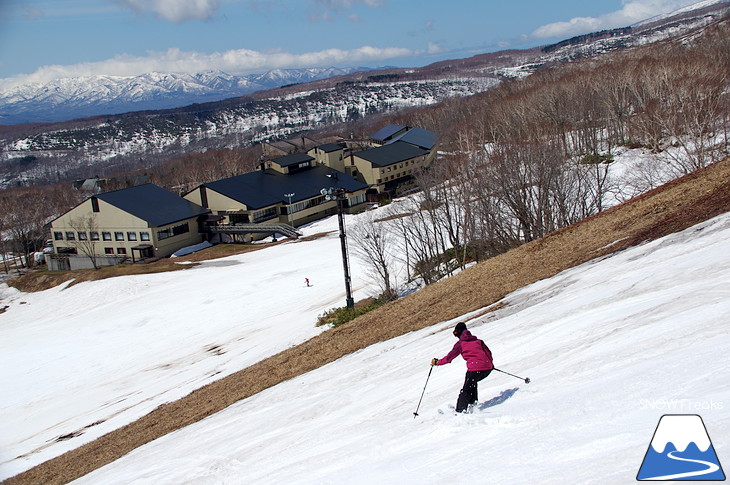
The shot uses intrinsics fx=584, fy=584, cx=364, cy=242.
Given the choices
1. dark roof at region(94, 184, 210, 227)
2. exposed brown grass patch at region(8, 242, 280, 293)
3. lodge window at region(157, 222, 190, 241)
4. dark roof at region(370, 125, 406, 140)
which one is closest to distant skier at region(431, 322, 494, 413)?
exposed brown grass patch at region(8, 242, 280, 293)

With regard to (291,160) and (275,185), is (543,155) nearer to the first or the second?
(275,185)

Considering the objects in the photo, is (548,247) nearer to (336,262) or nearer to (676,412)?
(676,412)

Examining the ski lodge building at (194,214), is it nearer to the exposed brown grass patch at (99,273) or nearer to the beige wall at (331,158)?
the beige wall at (331,158)

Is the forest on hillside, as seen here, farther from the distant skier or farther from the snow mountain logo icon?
the snow mountain logo icon

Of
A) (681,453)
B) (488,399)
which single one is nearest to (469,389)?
(488,399)

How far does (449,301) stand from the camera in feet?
71.4

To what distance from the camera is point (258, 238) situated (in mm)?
72375

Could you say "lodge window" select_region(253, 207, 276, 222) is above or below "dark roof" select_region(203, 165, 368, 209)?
below

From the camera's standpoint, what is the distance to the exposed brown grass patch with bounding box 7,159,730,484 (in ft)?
58.9

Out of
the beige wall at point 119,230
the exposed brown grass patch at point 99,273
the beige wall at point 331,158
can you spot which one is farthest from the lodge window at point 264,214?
the beige wall at point 331,158

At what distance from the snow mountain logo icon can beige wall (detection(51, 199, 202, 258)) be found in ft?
217

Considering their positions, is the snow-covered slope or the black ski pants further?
the black ski pants

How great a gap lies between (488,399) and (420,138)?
10708cm

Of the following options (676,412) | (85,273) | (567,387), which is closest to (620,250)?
(567,387)
